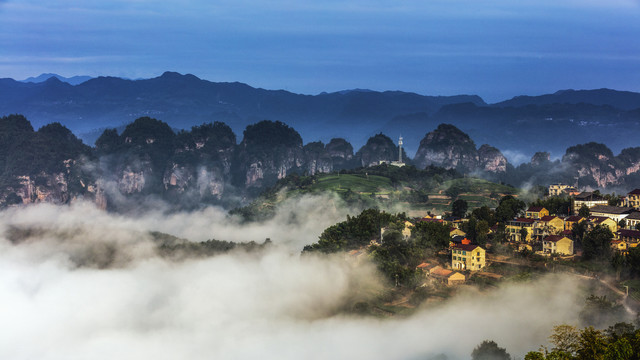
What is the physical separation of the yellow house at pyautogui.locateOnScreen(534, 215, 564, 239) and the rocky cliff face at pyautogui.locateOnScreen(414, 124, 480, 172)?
78.8 m

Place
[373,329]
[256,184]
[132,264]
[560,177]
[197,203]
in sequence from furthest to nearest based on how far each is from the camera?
[256,184]
[197,203]
[560,177]
[132,264]
[373,329]

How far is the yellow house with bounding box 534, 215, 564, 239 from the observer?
45.3 metres

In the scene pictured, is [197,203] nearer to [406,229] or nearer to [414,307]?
[406,229]

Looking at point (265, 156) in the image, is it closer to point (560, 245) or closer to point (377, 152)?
point (377, 152)

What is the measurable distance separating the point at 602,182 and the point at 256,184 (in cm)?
6190

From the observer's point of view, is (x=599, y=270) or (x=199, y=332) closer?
(x=599, y=270)

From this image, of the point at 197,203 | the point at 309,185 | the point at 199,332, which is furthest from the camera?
the point at 197,203

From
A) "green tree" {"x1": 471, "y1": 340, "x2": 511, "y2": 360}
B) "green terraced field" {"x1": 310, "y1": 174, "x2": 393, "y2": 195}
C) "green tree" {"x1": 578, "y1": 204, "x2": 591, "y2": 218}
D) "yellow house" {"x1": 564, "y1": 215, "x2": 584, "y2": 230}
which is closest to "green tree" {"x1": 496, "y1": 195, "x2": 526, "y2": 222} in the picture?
"yellow house" {"x1": 564, "y1": 215, "x2": 584, "y2": 230}

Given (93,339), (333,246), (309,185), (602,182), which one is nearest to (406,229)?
(333,246)

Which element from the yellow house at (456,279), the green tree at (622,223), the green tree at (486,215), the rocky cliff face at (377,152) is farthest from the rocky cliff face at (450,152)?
the yellow house at (456,279)

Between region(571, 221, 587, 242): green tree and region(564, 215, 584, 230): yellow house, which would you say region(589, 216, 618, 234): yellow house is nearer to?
region(571, 221, 587, 242): green tree

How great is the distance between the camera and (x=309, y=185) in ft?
294

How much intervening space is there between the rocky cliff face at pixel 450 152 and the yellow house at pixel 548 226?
78.8 meters

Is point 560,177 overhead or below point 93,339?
overhead
